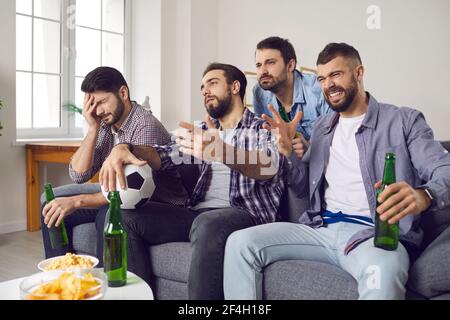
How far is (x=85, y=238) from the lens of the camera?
6.50 feet

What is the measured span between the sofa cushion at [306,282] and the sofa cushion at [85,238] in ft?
2.75

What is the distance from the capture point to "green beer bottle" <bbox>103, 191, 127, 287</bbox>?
118 centimetres

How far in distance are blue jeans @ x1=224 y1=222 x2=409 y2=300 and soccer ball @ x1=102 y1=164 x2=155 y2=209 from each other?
409mm

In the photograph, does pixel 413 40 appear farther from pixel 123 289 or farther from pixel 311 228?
→ pixel 123 289

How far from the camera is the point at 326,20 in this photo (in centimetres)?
412

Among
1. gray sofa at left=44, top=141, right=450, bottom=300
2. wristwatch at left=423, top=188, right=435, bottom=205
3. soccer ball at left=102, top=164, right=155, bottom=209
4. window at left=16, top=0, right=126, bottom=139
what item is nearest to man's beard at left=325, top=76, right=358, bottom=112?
gray sofa at left=44, top=141, right=450, bottom=300

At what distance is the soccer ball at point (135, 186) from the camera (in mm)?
1679

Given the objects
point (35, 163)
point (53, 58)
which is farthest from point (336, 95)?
point (53, 58)

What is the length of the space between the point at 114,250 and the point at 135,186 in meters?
0.50

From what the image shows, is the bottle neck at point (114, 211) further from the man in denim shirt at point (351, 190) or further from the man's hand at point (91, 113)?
the man's hand at point (91, 113)

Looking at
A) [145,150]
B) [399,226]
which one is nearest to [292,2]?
[145,150]

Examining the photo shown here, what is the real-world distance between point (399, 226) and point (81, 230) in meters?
1.28

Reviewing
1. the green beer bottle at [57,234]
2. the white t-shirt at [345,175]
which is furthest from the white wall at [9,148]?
the white t-shirt at [345,175]

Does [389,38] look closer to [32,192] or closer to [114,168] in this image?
[114,168]
